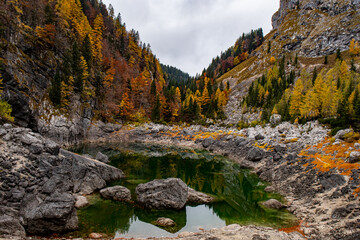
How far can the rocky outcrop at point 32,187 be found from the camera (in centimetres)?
1097

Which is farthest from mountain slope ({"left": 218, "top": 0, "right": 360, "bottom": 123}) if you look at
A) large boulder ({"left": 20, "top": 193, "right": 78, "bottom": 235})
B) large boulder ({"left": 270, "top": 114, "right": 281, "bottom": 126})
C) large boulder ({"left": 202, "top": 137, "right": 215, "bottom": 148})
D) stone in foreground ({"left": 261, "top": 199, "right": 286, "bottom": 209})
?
large boulder ({"left": 20, "top": 193, "right": 78, "bottom": 235})

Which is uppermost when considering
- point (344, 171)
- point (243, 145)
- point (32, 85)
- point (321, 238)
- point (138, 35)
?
point (138, 35)

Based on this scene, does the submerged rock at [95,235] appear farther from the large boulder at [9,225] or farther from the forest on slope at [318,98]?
the forest on slope at [318,98]

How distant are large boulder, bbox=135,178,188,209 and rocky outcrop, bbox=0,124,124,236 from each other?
6.46 metres

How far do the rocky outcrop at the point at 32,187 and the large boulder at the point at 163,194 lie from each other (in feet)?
21.2

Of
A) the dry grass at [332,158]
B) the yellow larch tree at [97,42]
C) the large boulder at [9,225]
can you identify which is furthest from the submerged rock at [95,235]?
the yellow larch tree at [97,42]

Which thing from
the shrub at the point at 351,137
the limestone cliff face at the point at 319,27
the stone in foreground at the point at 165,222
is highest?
the limestone cliff face at the point at 319,27

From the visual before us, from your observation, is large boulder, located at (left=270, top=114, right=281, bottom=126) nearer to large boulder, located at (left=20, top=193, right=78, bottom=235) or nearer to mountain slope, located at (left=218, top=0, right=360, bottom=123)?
mountain slope, located at (left=218, top=0, right=360, bottom=123)

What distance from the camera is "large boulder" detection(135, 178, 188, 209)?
17.1 m

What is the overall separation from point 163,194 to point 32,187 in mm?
10724

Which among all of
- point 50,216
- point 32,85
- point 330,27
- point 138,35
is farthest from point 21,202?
point 330,27

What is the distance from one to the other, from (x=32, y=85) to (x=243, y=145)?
54.1 meters

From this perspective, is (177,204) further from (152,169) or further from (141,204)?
(152,169)

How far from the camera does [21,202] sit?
11.8 m
